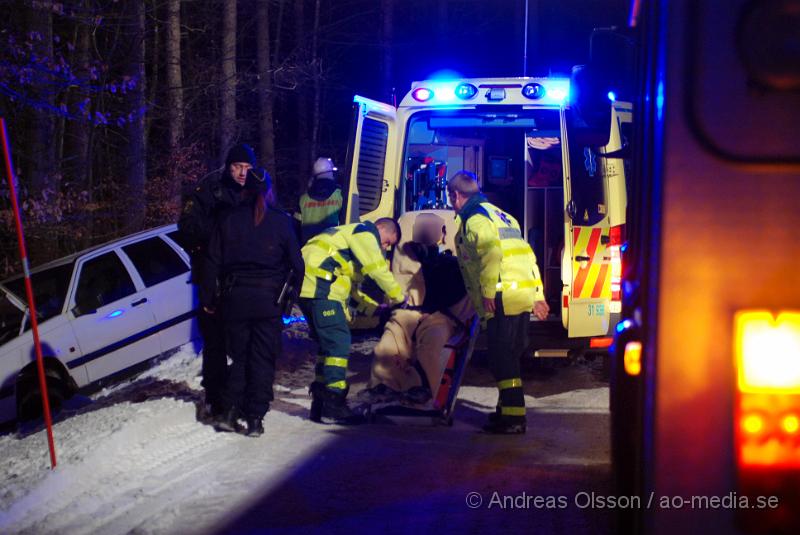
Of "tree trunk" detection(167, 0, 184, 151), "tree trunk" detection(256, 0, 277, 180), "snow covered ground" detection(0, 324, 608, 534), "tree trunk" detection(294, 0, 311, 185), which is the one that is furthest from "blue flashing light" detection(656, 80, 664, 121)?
"tree trunk" detection(294, 0, 311, 185)

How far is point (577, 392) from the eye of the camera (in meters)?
9.12

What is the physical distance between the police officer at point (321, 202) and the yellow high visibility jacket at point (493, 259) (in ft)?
7.19

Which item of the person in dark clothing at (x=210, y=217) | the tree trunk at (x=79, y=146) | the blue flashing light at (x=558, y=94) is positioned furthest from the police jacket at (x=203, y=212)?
the tree trunk at (x=79, y=146)

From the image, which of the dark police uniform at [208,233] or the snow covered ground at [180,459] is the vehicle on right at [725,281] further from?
the dark police uniform at [208,233]

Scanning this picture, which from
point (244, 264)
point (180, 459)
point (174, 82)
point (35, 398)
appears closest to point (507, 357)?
point (244, 264)

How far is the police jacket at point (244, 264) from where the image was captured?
6789mm

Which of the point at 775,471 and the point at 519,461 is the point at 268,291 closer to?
the point at 519,461

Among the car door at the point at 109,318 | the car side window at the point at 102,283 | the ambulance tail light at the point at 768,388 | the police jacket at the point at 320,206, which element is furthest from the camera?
the car side window at the point at 102,283

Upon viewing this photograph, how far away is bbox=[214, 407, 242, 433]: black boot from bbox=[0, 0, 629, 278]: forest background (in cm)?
398

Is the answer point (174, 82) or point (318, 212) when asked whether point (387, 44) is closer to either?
point (174, 82)

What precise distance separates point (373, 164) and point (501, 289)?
9.00 feet

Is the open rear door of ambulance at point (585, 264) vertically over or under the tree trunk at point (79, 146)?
under

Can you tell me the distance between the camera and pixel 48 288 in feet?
31.7

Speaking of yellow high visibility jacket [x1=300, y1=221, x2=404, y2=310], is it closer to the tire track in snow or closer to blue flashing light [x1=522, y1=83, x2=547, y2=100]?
the tire track in snow
